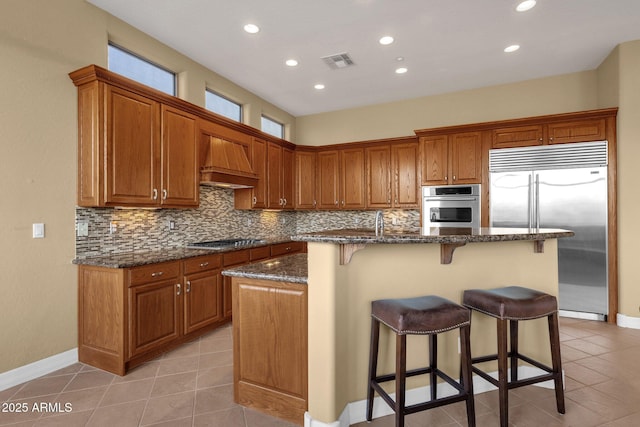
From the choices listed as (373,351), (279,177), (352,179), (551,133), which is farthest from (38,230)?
(551,133)

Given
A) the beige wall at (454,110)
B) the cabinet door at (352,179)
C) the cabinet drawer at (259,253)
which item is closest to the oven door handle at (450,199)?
the cabinet door at (352,179)

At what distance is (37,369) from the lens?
8.27ft

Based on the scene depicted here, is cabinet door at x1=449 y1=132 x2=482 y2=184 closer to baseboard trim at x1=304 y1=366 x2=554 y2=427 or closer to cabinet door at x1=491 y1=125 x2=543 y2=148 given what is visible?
cabinet door at x1=491 y1=125 x2=543 y2=148

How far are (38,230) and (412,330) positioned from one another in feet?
9.57

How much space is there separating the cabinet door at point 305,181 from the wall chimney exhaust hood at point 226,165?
1.22 metres

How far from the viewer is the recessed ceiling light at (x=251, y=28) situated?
3209 mm

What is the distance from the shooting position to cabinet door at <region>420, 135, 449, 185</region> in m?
4.58

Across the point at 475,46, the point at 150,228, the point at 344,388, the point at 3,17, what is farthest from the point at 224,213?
the point at 475,46

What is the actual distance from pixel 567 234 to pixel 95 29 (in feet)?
13.9

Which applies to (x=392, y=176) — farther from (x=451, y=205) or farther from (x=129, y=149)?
(x=129, y=149)

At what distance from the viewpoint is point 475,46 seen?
3.65 metres

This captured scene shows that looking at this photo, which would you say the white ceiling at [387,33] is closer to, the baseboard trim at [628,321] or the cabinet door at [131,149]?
the cabinet door at [131,149]

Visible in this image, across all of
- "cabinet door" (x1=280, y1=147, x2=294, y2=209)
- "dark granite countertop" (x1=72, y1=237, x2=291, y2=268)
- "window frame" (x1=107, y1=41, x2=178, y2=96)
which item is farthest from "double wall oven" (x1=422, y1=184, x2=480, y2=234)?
"window frame" (x1=107, y1=41, x2=178, y2=96)

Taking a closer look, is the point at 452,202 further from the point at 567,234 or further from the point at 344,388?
the point at 344,388
